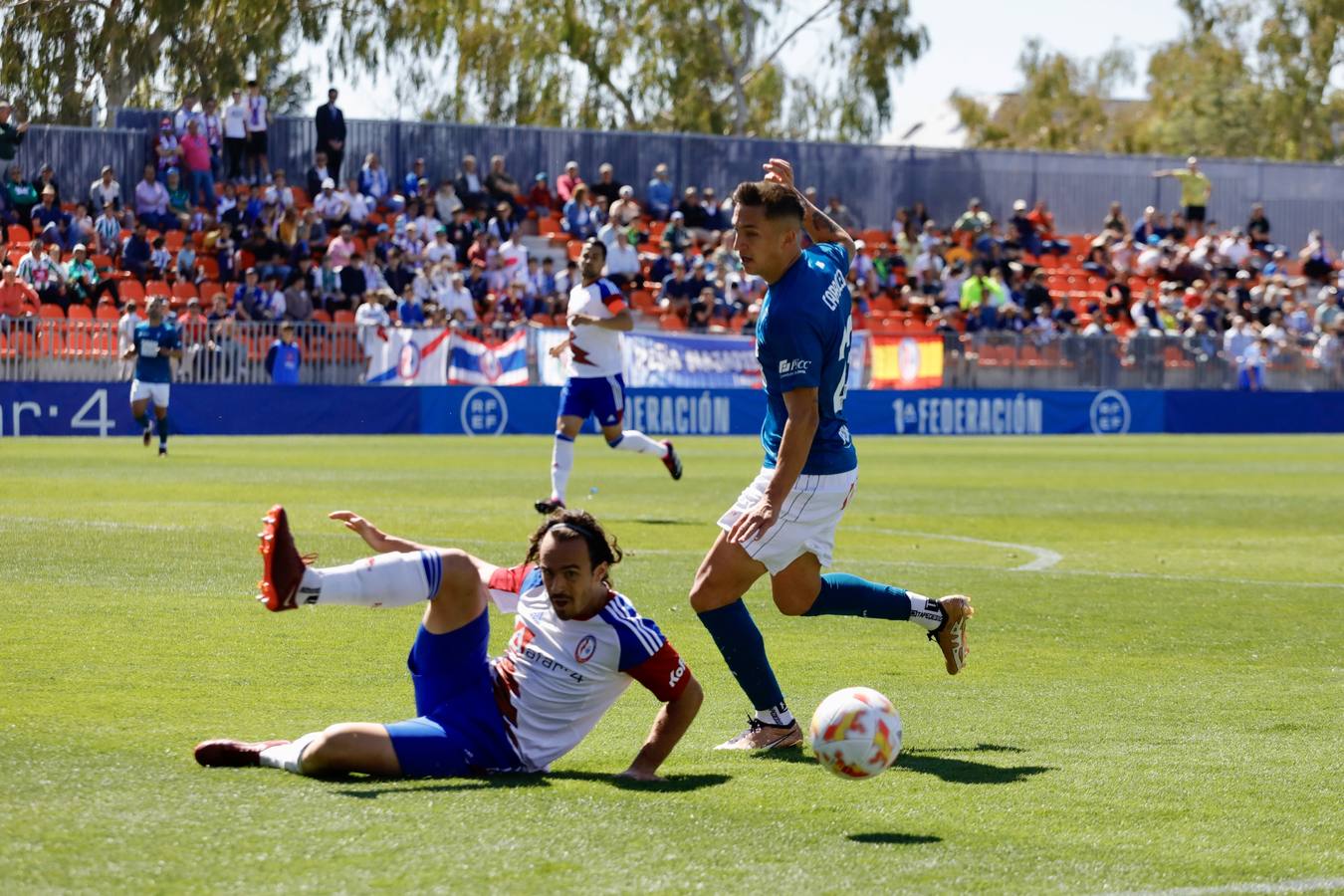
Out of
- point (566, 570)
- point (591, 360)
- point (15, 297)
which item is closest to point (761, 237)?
point (566, 570)

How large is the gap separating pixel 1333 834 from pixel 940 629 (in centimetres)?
222

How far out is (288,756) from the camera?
5812 mm

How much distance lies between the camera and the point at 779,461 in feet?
21.2

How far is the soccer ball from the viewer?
580 centimetres

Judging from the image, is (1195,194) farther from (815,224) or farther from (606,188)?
(815,224)

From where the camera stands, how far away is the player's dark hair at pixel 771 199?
6543mm

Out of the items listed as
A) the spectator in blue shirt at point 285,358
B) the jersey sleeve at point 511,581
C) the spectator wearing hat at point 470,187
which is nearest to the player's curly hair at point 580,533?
the jersey sleeve at point 511,581

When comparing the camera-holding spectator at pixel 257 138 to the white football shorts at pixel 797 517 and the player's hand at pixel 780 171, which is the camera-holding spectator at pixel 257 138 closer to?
the player's hand at pixel 780 171

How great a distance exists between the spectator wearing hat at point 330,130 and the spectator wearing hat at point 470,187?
2.66 m

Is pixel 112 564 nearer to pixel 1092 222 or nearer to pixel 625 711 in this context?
pixel 625 711

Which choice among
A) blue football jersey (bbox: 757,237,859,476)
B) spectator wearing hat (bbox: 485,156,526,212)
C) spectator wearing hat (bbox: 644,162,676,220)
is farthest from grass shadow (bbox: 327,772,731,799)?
spectator wearing hat (bbox: 644,162,676,220)

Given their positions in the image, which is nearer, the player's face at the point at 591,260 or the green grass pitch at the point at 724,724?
the green grass pitch at the point at 724,724

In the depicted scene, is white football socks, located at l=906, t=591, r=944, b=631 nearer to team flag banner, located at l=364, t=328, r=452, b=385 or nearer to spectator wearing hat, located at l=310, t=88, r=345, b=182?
team flag banner, located at l=364, t=328, r=452, b=385

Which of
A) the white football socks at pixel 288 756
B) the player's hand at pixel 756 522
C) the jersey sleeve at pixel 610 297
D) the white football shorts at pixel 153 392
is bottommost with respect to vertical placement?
the white football shorts at pixel 153 392
